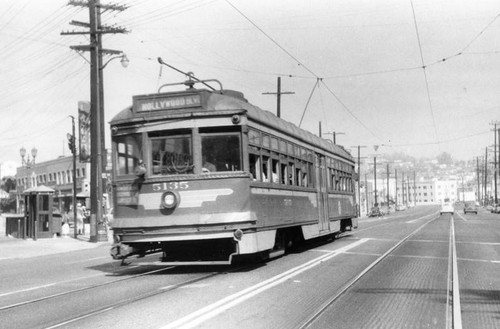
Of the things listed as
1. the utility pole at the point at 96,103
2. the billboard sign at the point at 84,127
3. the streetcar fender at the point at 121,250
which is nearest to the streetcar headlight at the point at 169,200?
the streetcar fender at the point at 121,250

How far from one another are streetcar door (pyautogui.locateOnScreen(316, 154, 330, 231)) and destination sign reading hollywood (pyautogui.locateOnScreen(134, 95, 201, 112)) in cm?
634

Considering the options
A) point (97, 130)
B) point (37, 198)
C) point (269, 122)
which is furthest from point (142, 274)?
point (37, 198)

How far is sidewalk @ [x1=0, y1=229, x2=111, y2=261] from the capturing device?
816 inches

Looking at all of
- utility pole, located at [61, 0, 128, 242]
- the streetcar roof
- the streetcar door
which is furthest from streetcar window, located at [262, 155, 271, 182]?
utility pole, located at [61, 0, 128, 242]

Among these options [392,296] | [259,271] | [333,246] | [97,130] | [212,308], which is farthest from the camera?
[97,130]

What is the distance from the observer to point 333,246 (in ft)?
57.5

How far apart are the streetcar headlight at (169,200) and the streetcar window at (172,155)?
41cm

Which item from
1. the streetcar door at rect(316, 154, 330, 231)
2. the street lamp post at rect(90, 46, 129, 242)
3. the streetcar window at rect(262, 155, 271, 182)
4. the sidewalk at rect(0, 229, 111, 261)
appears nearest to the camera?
the streetcar window at rect(262, 155, 271, 182)

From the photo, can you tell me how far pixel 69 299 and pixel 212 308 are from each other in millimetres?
2511

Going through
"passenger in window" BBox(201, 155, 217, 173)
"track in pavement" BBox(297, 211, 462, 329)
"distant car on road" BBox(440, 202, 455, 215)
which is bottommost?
"distant car on road" BBox(440, 202, 455, 215)

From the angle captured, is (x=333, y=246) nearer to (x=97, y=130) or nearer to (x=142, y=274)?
(x=142, y=274)

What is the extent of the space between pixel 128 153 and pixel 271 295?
14.4ft

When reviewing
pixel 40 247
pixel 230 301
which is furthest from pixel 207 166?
pixel 40 247

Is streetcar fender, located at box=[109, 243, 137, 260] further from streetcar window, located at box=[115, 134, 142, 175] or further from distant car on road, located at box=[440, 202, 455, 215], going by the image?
distant car on road, located at box=[440, 202, 455, 215]
